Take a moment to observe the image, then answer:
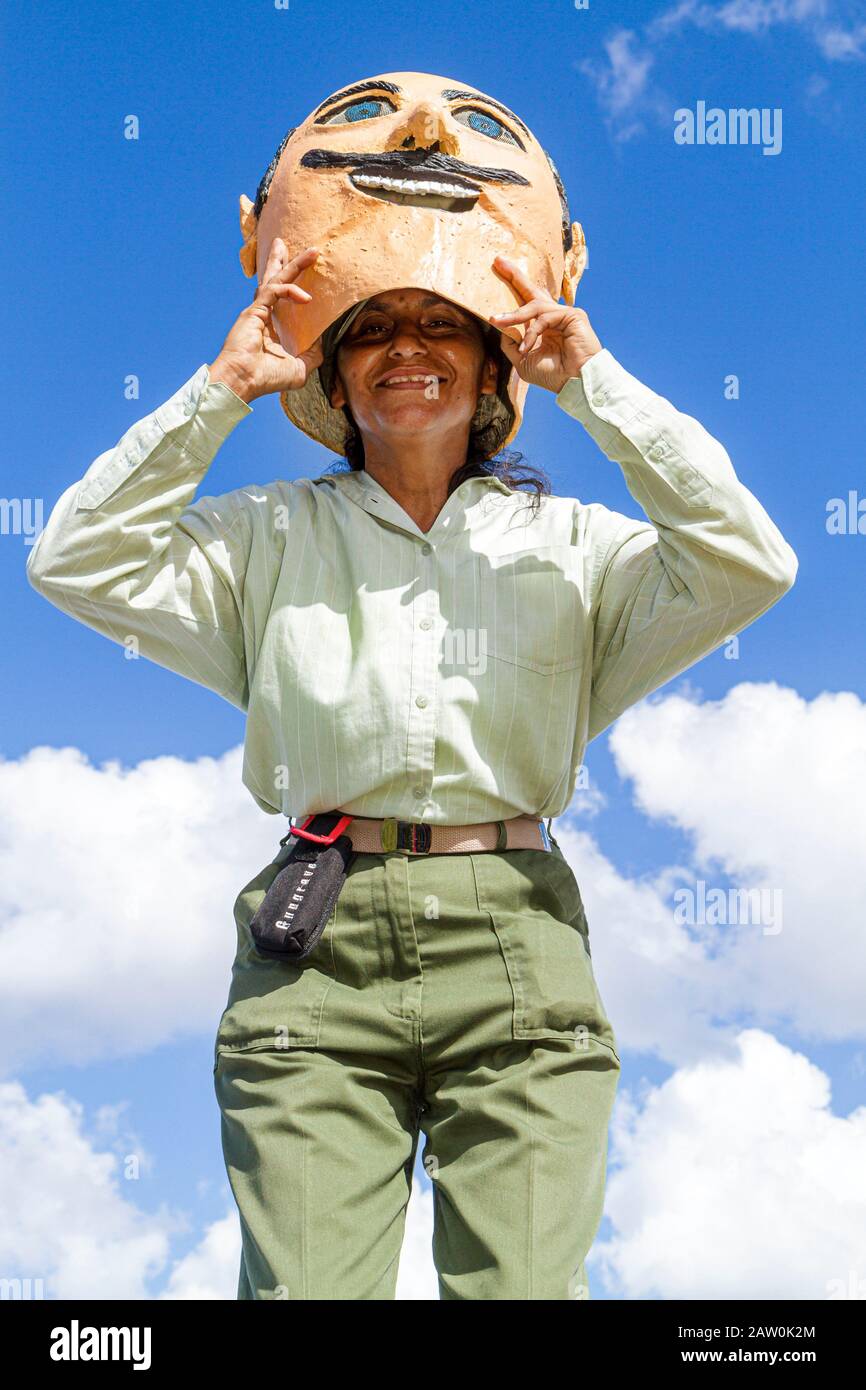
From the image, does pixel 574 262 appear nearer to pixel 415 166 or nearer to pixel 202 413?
pixel 415 166

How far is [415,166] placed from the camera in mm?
4199

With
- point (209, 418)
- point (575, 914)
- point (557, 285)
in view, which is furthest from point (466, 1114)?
point (557, 285)

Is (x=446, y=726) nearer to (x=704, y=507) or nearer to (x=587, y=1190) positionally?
(x=704, y=507)

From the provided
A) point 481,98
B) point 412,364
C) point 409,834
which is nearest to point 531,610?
point 409,834

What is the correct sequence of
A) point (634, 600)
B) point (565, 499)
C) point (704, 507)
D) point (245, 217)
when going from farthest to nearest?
1. point (245, 217)
2. point (565, 499)
3. point (634, 600)
4. point (704, 507)

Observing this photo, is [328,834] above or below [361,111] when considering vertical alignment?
below

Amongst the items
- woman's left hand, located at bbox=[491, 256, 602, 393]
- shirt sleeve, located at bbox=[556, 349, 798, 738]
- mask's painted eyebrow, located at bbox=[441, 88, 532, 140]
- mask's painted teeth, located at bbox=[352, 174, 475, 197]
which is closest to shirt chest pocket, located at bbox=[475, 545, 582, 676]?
shirt sleeve, located at bbox=[556, 349, 798, 738]

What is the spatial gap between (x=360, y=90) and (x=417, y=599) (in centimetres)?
180

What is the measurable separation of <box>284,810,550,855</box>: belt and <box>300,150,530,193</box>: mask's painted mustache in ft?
6.44

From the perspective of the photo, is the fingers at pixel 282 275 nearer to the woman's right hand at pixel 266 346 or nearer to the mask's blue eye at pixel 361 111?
the woman's right hand at pixel 266 346

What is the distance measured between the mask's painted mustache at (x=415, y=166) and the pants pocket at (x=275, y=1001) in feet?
7.26

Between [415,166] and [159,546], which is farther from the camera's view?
[415,166]

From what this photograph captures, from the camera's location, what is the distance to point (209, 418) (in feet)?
12.9
